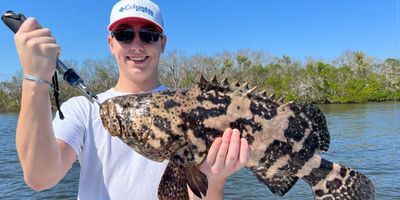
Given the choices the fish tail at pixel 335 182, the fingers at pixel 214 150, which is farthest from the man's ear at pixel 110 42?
the fish tail at pixel 335 182

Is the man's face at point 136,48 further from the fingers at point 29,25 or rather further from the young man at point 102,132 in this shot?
the fingers at point 29,25

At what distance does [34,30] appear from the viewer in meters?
2.70

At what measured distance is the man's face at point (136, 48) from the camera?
383cm

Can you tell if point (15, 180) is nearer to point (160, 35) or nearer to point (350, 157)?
point (350, 157)

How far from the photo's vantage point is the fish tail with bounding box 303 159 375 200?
342 centimetres

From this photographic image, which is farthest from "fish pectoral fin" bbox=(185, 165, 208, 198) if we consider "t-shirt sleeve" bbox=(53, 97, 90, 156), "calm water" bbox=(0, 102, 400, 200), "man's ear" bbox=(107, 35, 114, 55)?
"calm water" bbox=(0, 102, 400, 200)

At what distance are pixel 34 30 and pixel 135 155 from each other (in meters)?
1.48

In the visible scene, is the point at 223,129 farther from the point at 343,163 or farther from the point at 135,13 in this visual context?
the point at 343,163

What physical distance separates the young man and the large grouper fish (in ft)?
0.49

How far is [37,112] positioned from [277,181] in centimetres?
200

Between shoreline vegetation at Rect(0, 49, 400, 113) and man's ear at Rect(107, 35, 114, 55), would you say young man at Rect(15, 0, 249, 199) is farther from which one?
shoreline vegetation at Rect(0, 49, 400, 113)

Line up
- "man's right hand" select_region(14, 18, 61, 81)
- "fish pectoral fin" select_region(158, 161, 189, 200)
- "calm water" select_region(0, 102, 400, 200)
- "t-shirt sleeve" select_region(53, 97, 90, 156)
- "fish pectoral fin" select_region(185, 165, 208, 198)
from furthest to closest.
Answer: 1. "calm water" select_region(0, 102, 400, 200)
2. "t-shirt sleeve" select_region(53, 97, 90, 156)
3. "fish pectoral fin" select_region(185, 165, 208, 198)
4. "fish pectoral fin" select_region(158, 161, 189, 200)
5. "man's right hand" select_region(14, 18, 61, 81)

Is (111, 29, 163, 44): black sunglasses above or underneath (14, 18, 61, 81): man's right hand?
above

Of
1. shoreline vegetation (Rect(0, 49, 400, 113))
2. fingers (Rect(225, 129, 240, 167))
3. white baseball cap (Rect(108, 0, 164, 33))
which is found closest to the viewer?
fingers (Rect(225, 129, 240, 167))
